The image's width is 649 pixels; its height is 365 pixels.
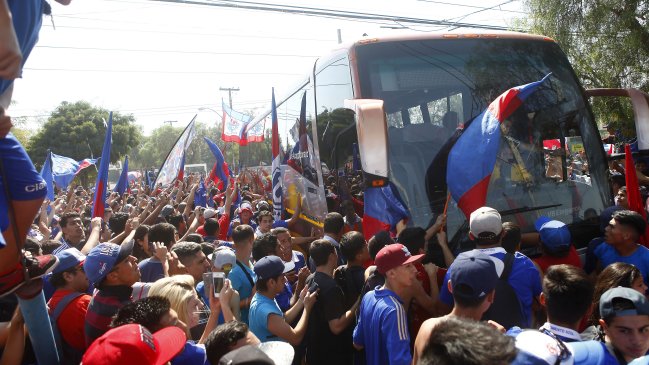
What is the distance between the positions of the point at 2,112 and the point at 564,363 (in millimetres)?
2096

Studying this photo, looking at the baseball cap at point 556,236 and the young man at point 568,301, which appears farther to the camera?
the baseball cap at point 556,236

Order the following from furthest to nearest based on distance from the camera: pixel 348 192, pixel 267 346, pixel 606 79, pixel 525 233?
pixel 606 79
pixel 348 192
pixel 525 233
pixel 267 346

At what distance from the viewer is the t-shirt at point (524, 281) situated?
11.6 feet

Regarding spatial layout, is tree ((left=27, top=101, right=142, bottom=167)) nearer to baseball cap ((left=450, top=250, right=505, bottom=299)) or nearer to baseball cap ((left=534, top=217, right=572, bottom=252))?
baseball cap ((left=534, top=217, right=572, bottom=252))

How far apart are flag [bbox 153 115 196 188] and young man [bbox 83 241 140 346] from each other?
5.97 m

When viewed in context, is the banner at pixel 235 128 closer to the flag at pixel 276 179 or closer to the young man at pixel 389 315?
the flag at pixel 276 179

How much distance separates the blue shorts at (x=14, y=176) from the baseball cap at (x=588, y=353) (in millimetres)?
2327

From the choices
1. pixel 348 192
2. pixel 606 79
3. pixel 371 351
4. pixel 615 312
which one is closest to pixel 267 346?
pixel 371 351

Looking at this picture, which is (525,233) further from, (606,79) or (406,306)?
(606,79)

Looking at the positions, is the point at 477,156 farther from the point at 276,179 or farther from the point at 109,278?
the point at 276,179

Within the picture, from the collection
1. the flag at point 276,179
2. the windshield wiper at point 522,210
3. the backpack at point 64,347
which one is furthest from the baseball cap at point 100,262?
the flag at point 276,179

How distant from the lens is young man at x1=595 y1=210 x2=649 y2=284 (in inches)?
167

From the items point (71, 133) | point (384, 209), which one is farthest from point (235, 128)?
point (71, 133)

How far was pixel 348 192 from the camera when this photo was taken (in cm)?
616
